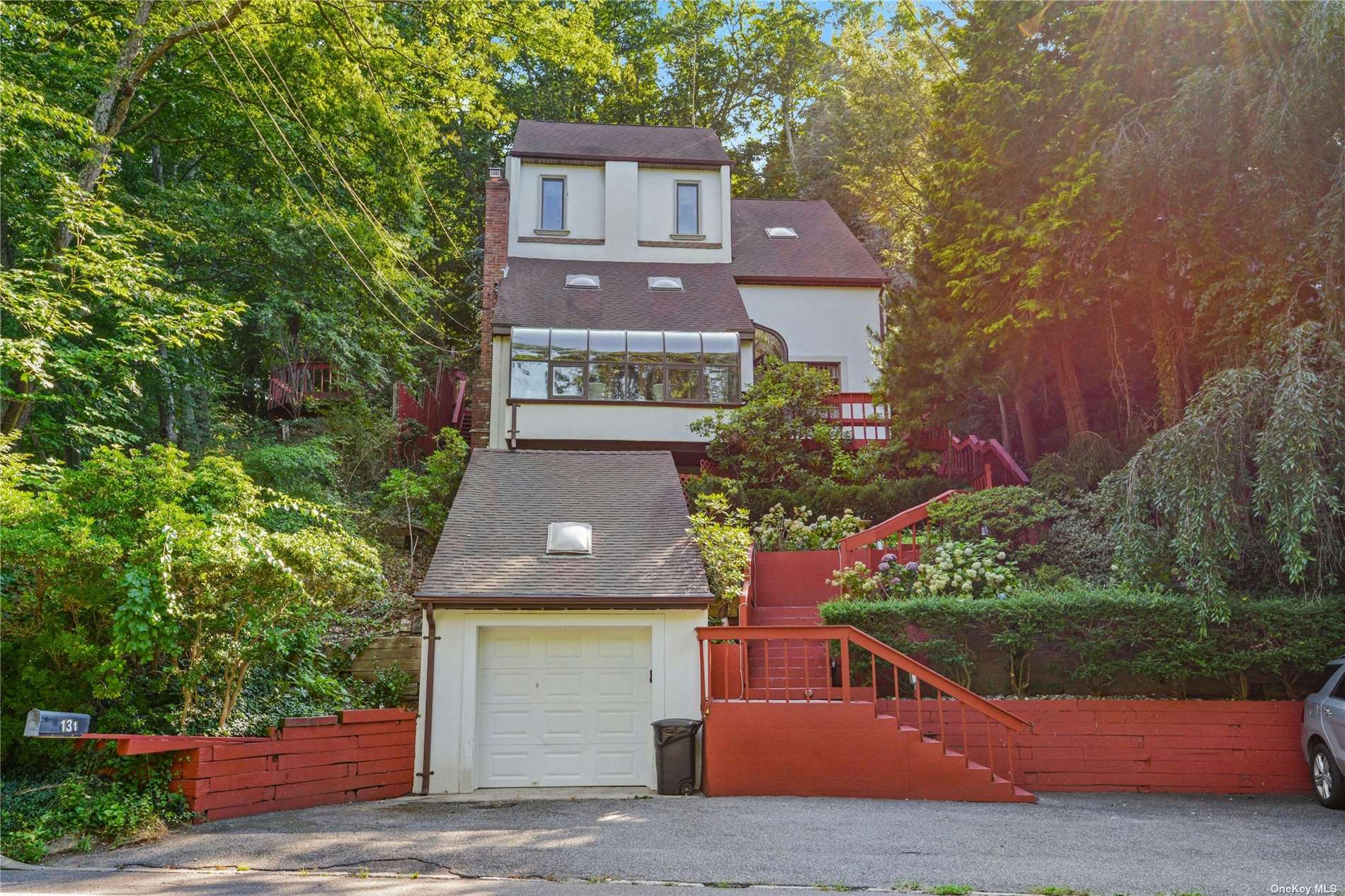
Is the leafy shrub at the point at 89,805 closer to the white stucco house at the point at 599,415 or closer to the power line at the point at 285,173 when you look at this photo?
the white stucco house at the point at 599,415

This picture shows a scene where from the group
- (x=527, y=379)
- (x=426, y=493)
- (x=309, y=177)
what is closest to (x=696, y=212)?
(x=527, y=379)

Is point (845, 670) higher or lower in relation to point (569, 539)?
lower

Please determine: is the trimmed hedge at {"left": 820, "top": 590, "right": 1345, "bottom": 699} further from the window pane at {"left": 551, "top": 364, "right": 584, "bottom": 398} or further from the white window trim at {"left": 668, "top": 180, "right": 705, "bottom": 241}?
the white window trim at {"left": 668, "top": 180, "right": 705, "bottom": 241}

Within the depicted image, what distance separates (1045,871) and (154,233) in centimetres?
1504

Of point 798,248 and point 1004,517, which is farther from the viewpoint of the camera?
point 798,248

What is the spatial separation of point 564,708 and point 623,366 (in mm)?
9473

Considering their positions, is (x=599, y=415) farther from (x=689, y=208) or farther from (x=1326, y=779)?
(x=1326, y=779)

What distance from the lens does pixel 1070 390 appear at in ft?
50.8

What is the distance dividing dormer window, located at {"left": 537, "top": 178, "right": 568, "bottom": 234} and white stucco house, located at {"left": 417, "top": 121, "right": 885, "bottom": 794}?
51mm

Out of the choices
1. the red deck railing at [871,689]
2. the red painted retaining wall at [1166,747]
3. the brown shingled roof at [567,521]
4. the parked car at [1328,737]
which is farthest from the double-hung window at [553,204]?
the parked car at [1328,737]

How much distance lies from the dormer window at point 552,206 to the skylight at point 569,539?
1262 cm

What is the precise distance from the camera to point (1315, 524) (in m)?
9.04

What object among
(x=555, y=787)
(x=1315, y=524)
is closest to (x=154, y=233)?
(x=555, y=787)

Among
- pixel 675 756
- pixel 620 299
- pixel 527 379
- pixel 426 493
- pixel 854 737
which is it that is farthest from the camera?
pixel 620 299
